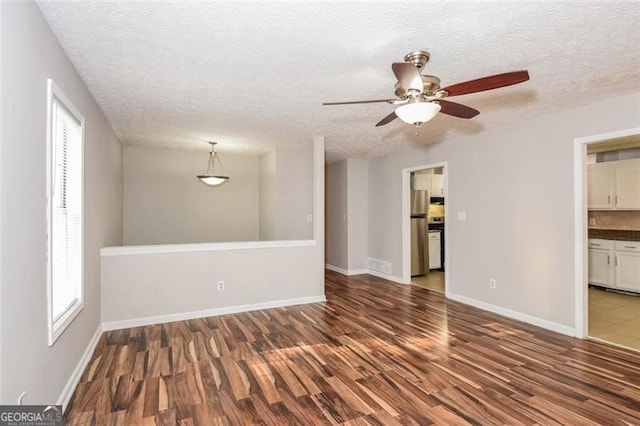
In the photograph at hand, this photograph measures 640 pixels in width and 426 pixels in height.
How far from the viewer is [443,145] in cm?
493

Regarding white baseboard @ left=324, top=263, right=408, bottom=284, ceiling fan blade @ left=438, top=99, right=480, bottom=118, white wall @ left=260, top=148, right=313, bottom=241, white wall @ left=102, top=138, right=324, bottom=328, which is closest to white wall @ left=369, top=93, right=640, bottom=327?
white baseboard @ left=324, top=263, right=408, bottom=284

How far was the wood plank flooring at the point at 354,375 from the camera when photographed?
6.77 ft

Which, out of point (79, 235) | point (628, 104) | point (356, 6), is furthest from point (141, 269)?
point (628, 104)

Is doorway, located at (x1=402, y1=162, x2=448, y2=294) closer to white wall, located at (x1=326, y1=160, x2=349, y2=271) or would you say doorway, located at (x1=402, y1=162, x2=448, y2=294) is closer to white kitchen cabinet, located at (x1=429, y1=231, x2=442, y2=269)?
white kitchen cabinet, located at (x1=429, y1=231, x2=442, y2=269)

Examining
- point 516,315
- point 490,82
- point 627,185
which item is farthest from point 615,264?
point 490,82

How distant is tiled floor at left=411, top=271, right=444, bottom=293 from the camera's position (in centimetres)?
→ 545

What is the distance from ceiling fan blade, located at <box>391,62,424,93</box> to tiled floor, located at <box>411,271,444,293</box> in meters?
4.09

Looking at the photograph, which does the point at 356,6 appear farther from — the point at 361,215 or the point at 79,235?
the point at 361,215

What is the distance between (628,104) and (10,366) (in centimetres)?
487

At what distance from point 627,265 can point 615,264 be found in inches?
5.9

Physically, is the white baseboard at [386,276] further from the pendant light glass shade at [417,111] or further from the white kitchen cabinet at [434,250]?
the pendant light glass shade at [417,111]

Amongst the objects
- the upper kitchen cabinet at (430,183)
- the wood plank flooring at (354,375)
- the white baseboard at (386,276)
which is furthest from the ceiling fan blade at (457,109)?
the upper kitchen cabinet at (430,183)

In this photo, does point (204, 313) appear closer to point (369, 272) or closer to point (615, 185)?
point (369, 272)

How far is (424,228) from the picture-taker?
243 inches
